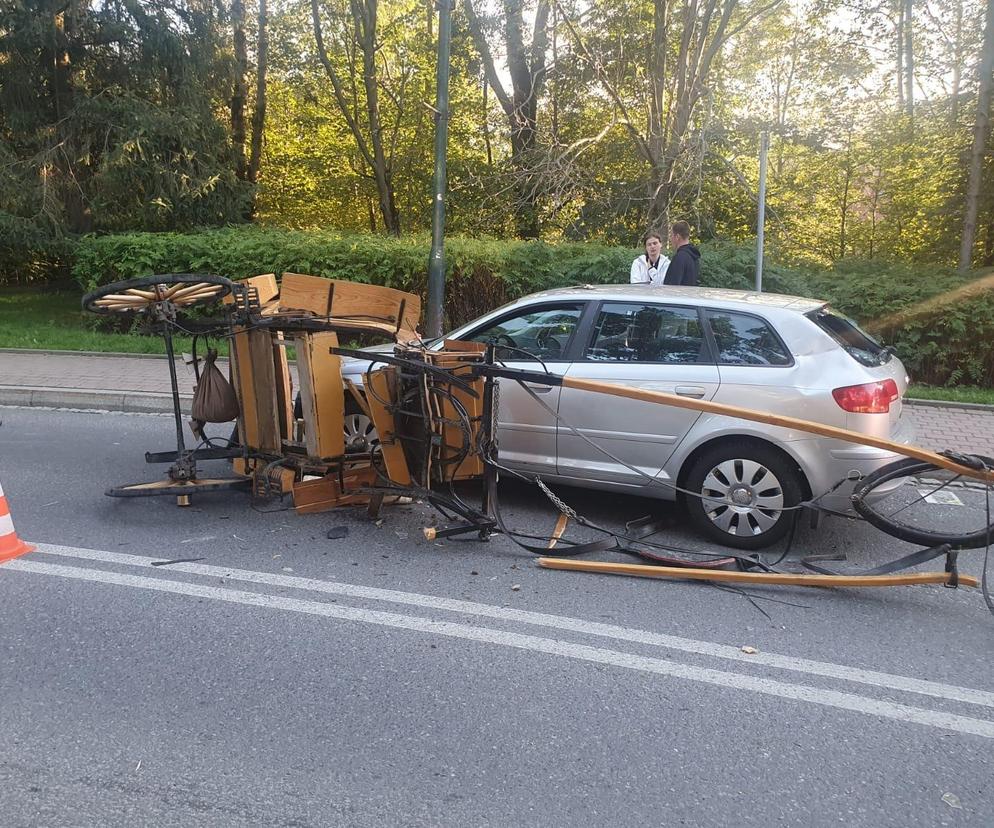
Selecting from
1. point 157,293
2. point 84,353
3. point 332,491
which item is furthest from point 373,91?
point 332,491

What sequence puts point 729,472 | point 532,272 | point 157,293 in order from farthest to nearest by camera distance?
point 532,272 → point 157,293 → point 729,472

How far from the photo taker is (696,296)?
17.7 ft

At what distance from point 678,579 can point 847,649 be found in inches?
39.2

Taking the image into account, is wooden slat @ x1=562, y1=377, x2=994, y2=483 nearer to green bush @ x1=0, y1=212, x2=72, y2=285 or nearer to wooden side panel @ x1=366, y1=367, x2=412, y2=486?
wooden side panel @ x1=366, y1=367, x2=412, y2=486

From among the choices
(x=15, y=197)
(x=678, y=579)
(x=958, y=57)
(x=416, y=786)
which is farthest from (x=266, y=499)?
(x=958, y=57)

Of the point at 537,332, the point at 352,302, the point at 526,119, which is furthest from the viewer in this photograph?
the point at 526,119

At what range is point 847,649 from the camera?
12.4ft

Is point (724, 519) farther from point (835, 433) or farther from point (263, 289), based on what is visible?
point (263, 289)

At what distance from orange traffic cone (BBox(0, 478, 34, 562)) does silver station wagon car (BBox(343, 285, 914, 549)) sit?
296 cm

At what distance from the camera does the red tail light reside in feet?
15.5

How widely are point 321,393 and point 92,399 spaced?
5253mm

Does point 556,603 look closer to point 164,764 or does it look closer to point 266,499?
point 164,764

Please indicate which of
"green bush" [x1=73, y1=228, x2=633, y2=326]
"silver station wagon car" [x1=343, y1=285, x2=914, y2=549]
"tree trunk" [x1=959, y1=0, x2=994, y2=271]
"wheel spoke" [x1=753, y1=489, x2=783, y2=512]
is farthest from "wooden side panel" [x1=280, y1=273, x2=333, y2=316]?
"tree trunk" [x1=959, y1=0, x2=994, y2=271]

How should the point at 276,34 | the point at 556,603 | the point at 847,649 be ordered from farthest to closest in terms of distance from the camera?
1. the point at 276,34
2. the point at 556,603
3. the point at 847,649
